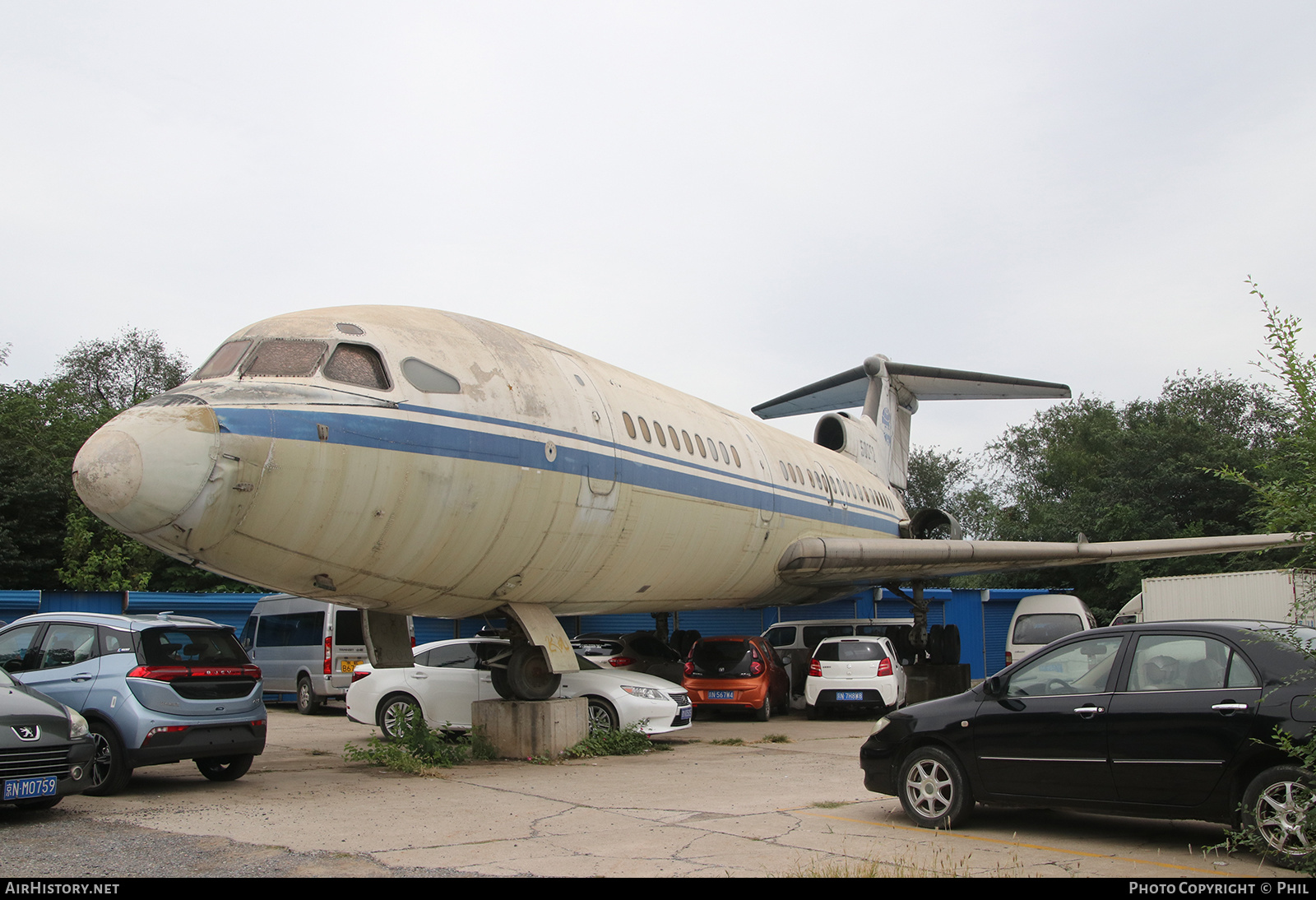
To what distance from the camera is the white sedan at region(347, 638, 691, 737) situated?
42.8ft

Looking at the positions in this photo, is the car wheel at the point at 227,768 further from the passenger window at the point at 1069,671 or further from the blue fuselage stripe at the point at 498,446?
the passenger window at the point at 1069,671

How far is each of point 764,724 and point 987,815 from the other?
363 inches

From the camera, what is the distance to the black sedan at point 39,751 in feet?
23.9

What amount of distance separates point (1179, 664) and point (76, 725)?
8.35 meters

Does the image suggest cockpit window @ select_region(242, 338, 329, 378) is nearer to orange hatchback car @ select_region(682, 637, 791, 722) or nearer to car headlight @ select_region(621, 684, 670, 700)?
car headlight @ select_region(621, 684, 670, 700)

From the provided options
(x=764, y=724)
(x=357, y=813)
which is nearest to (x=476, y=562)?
(x=357, y=813)

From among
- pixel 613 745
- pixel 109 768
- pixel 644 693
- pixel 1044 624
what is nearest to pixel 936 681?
pixel 1044 624

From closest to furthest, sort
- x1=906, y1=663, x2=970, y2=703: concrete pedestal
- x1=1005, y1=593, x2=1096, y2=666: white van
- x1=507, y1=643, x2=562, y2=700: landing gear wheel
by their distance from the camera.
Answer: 1. x1=507, y1=643, x2=562, y2=700: landing gear wheel
2. x1=1005, y1=593, x2=1096, y2=666: white van
3. x1=906, y1=663, x2=970, y2=703: concrete pedestal

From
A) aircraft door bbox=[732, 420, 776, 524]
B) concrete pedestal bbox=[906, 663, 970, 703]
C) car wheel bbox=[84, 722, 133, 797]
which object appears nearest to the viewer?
car wheel bbox=[84, 722, 133, 797]

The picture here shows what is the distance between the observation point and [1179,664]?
6.60m

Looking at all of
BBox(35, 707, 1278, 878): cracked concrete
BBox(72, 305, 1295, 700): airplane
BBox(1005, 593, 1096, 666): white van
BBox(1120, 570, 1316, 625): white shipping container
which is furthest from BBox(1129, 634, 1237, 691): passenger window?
BBox(1005, 593, 1096, 666): white van

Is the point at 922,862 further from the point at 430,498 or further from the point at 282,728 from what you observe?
the point at 282,728

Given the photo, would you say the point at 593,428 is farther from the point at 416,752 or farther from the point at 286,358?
the point at 416,752

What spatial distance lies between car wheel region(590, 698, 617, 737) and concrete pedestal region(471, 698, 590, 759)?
943mm
